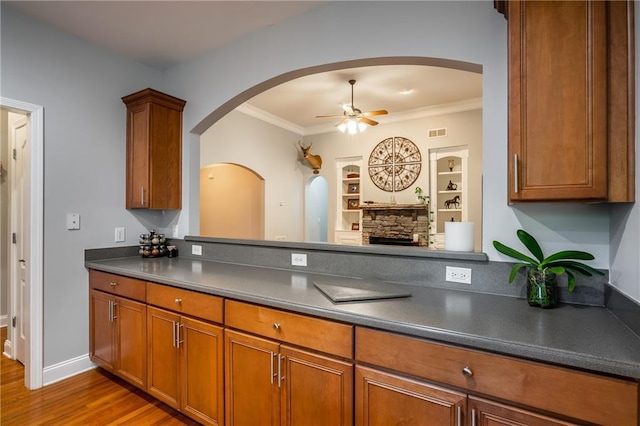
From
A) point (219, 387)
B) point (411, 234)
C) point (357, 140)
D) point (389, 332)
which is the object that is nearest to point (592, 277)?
point (389, 332)

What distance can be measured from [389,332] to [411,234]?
15.5ft

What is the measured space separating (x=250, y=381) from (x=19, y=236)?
2603 millimetres

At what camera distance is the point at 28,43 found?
2.39 metres

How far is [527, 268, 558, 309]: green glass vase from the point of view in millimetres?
1403

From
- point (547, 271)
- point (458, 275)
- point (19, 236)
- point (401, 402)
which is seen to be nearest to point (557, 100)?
point (547, 271)

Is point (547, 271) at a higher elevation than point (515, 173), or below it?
below

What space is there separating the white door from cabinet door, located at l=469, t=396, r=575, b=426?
3.17 meters

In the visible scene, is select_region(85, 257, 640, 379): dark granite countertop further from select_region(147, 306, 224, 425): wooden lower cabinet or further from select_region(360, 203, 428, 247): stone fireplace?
select_region(360, 203, 428, 247): stone fireplace

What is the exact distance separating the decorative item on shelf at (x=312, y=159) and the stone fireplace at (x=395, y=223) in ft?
4.41

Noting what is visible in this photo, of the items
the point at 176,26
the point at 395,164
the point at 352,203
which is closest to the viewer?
the point at 176,26

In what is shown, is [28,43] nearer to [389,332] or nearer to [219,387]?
[219,387]

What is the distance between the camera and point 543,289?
1411 millimetres

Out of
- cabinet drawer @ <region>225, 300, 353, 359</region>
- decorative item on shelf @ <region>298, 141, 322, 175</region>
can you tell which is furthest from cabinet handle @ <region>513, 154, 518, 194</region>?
decorative item on shelf @ <region>298, 141, 322, 175</region>

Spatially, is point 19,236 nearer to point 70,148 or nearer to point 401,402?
point 70,148
